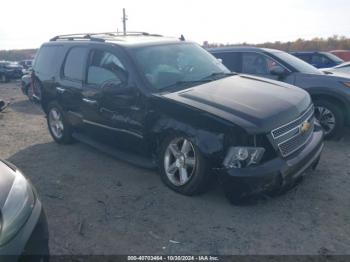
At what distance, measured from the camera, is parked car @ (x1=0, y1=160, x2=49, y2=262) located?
2455mm

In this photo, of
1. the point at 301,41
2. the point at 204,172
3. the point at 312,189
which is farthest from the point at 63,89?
the point at 301,41

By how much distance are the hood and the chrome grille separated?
255 centimetres

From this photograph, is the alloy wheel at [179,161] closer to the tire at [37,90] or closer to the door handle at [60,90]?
the door handle at [60,90]

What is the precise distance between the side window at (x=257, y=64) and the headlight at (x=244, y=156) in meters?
3.85

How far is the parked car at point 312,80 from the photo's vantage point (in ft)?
22.0

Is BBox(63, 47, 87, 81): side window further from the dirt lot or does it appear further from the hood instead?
the hood

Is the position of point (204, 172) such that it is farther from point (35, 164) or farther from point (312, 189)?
point (35, 164)

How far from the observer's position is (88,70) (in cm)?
592

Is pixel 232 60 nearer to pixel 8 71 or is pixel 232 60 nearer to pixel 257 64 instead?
pixel 257 64

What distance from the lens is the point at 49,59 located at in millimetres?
7082

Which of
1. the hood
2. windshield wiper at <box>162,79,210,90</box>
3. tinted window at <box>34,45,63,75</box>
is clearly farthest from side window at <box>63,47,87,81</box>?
the hood

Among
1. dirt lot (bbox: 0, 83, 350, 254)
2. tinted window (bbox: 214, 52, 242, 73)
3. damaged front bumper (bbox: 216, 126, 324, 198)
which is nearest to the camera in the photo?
dirt lot (bbox: 0, 83, 350, 254)

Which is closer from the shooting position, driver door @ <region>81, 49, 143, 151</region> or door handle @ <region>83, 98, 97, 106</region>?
driver door @ <region>81, 49, 143, 151</region>

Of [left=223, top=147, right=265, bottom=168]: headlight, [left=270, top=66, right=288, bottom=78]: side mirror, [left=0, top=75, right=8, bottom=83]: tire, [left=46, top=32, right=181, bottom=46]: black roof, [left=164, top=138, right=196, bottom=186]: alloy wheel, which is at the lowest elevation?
[left=0, top=75, right=8, bottom=83]: tire
